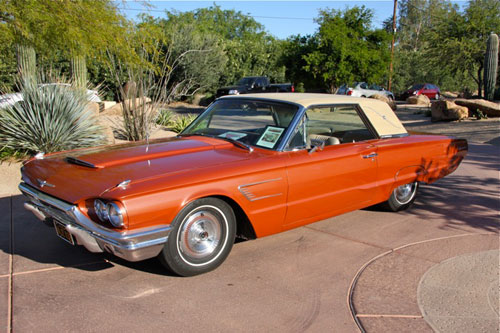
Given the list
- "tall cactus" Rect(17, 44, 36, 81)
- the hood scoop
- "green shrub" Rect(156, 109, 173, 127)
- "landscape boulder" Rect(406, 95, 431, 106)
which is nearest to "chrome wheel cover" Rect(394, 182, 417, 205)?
the hood scoop

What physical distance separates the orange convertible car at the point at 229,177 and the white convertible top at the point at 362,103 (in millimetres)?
17

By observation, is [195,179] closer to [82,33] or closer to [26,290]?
[26,290]

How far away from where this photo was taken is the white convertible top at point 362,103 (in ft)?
16.5

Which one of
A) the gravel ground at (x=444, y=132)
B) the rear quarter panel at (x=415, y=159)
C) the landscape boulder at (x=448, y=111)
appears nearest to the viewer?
the rear quarter panel at (x=415, y=159)

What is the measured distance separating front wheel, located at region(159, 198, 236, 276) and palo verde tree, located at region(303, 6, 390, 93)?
17068 millimetres

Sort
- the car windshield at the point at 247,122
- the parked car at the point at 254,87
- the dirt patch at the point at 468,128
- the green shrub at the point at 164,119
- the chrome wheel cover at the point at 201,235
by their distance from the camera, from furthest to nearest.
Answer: the parked car at the point at 254,87 → the green shrub at the point at 164,119 → the dirt patch at the point at 468,128 → the car windshield at the point at 247,122 → the chrome wheel cover at the point at 201,235

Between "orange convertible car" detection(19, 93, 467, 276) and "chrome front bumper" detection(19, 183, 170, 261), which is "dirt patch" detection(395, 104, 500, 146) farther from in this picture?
"chrome front bumper" detection(19, 183, 170, 261)

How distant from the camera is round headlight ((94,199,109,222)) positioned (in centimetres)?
347

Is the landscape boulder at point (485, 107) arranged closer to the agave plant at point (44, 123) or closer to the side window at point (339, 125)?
the side window at point (339, 125)

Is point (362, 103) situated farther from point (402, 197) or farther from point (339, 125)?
point (402, 197)

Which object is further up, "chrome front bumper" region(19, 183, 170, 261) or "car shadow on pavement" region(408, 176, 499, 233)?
"chrome front bumper" region(19, 183, 170, 261)

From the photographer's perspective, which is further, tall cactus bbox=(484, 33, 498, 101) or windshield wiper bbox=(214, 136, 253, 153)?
tall cactus bbox=(484, 33, 498, 101)

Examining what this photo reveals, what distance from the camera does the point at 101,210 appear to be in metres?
3.49

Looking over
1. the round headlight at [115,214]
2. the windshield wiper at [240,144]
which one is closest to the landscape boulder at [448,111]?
the windshield wiper at [240,144]
